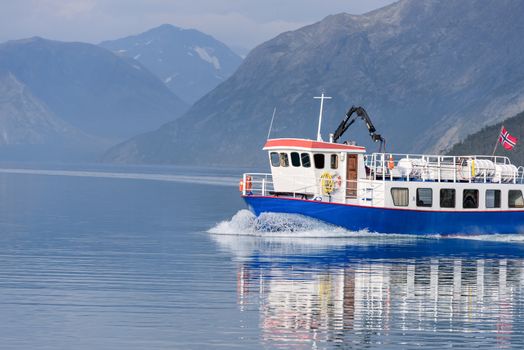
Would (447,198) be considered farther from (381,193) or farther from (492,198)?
(381,193)

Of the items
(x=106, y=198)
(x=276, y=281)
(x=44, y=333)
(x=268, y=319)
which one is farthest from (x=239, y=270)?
(x=106, y=198)

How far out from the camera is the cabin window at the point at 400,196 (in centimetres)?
7406

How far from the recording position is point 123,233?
79.8 meters

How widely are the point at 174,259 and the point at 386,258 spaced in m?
11.2

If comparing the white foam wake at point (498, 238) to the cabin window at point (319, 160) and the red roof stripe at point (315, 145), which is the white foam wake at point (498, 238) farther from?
the cabin window at point (319, 160)

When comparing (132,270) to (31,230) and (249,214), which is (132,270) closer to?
(249,214)

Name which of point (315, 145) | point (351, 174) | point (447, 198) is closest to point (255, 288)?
point (315, 145)

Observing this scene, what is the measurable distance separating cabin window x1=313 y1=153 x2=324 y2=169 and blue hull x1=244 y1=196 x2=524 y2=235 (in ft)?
10.3

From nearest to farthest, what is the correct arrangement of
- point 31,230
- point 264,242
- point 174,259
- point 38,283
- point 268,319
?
point 268,319 < point 38,283 < point 174,259 < point 264,242 < point 31,230

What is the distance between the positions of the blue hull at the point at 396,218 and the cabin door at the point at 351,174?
1974mm

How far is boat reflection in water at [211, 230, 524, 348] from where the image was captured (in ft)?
121

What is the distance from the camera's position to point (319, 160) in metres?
74.4

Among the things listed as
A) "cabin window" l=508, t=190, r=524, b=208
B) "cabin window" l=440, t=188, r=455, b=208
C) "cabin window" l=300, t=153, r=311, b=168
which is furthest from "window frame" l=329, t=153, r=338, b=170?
"cabin window" l=508, t=190, r=524, b=208

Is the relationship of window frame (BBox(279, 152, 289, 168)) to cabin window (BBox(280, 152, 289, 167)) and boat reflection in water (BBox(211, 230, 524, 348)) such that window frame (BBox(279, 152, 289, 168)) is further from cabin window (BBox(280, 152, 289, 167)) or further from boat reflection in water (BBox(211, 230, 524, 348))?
boat reflection in water (BBox(211, 230, 524, 348))
